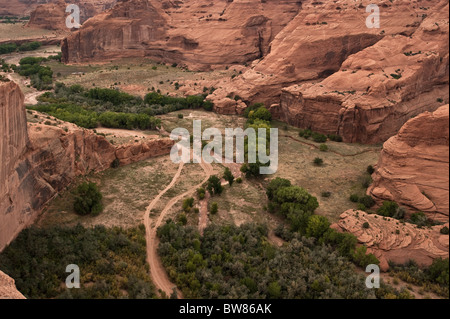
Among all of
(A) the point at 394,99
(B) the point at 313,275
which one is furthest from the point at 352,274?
(A) the point at 394,99

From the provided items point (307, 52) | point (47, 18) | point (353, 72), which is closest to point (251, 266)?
point (353, 72)

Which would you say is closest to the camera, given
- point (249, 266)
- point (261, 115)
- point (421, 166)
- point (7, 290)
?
point (7, 290)

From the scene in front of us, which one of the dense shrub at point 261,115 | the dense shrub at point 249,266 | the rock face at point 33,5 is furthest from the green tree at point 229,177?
the rock face at point 33,5

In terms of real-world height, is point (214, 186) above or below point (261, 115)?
below

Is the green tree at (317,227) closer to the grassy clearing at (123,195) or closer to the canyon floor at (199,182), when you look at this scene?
the canyon floor at (199,182)

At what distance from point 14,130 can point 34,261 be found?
849cm

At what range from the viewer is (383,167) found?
115 feet

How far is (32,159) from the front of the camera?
1148 inches

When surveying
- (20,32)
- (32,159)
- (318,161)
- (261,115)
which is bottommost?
(318,161)

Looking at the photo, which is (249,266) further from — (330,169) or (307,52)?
(307,52)

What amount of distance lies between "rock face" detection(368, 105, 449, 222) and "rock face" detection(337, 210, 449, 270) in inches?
103

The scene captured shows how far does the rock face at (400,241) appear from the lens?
28203 millimetres

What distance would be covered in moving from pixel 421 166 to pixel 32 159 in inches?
1170

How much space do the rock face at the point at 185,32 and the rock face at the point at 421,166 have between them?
1881 inches
